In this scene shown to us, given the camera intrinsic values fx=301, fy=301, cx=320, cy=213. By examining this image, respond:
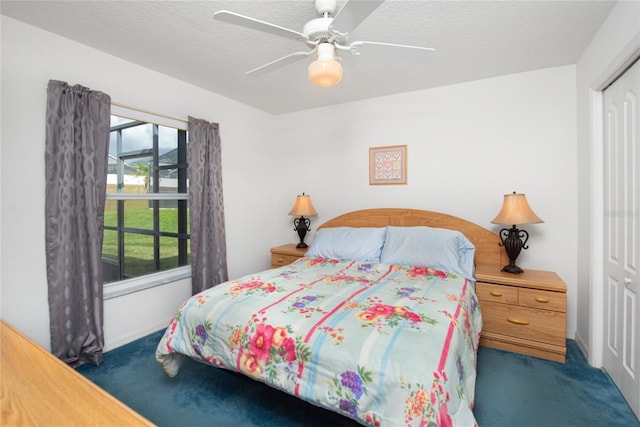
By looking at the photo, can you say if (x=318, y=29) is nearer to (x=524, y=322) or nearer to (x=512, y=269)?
(x=512, y=269)

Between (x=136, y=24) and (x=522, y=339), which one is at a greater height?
(x=136, y=24)

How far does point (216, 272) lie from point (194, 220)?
610 mm

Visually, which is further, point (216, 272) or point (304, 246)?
point (304, 246)

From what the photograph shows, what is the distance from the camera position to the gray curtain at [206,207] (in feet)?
9.85

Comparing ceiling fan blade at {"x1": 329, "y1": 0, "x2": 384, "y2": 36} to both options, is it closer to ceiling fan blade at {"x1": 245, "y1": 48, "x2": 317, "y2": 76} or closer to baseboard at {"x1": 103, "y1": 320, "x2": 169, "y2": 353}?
ceiling fan blade at {"x1": 245, "y1": 48, "x2": 317, "y2": 76}

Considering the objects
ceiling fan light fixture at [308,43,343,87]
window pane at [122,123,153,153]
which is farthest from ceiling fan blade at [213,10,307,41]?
window pane at [122,123,153,153]

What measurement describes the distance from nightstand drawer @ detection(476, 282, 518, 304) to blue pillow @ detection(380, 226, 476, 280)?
0.13 m

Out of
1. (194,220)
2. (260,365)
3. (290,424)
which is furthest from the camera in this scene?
(194,220)

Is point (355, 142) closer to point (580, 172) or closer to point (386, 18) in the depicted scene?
point (386, 18)

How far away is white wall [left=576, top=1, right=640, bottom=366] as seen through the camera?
1.70 meters

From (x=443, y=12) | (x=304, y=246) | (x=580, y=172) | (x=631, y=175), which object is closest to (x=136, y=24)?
(x=443, y=12)

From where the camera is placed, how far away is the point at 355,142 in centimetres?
362

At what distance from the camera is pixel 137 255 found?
2859 mm

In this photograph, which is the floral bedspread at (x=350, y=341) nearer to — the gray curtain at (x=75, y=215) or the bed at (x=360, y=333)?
the bed at (x=360, y=333)
